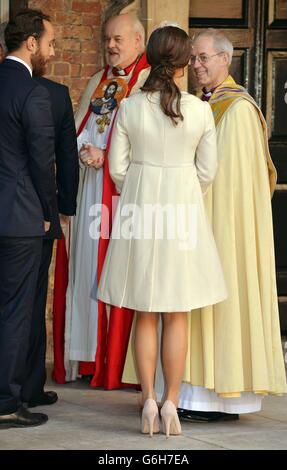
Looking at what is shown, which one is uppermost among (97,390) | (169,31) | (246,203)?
(169,31)

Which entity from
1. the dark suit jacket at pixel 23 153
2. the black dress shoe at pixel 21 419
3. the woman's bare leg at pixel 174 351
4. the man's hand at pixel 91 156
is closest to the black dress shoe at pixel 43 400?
the black dress shoe at pixel 21 419

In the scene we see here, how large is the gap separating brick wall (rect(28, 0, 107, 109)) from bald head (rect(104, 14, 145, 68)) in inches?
38.2

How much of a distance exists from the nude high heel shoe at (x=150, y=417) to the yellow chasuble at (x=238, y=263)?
413mm

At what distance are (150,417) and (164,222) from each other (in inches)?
34.8

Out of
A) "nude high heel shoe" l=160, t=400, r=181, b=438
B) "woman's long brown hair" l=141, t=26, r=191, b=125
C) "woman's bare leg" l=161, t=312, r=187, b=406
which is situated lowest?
"nude high heel shoe" l=160, t=400, r=181, b=438

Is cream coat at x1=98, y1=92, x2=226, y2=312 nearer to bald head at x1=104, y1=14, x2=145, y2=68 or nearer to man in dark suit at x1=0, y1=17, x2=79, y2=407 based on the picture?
man in dark suit at x1=0, y1=17, x2=79, y2=407

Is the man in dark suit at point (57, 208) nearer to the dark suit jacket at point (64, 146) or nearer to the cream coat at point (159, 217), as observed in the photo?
the dark suit jacket at point (64, 146)

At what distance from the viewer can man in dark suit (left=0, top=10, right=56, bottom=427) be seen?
528 cm

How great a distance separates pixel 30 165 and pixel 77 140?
55.5 inches

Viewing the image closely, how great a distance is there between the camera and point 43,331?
598 cm

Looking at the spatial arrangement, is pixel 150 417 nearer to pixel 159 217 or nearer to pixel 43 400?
pixel 159 217

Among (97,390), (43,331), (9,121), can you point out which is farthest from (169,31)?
(97,390)

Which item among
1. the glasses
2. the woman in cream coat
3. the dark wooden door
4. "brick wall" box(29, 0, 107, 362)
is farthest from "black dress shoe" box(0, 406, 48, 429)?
the dark wooden door

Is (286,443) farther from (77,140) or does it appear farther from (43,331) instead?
(77,140)
